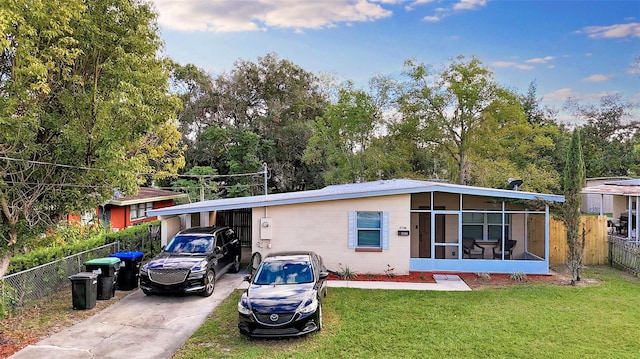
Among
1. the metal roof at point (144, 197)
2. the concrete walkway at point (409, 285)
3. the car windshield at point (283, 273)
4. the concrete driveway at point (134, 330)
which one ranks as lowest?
the concrete driveway at point (134, 330)

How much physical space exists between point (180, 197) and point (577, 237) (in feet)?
78.7

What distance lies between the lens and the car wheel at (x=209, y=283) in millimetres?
10633

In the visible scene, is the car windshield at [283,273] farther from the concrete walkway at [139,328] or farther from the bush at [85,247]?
the bush at [85,247]

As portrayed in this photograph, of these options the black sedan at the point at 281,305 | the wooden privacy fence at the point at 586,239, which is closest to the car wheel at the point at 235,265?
the black sedan at the point at 281,305

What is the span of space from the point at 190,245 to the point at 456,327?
752 cm

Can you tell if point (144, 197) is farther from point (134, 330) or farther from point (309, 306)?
point (309, 306)

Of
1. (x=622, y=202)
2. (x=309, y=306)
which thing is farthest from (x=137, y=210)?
(x=622, y=202)

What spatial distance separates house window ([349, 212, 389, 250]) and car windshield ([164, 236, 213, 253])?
4440mm

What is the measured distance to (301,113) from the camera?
36.5m

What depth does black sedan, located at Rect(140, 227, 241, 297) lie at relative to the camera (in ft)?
33.9

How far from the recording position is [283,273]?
8.94 m

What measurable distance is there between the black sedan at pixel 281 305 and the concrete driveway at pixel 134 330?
141cm

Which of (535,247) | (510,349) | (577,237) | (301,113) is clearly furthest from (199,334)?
(301,113)

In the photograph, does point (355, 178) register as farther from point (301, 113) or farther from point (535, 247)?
point (535, 247)
